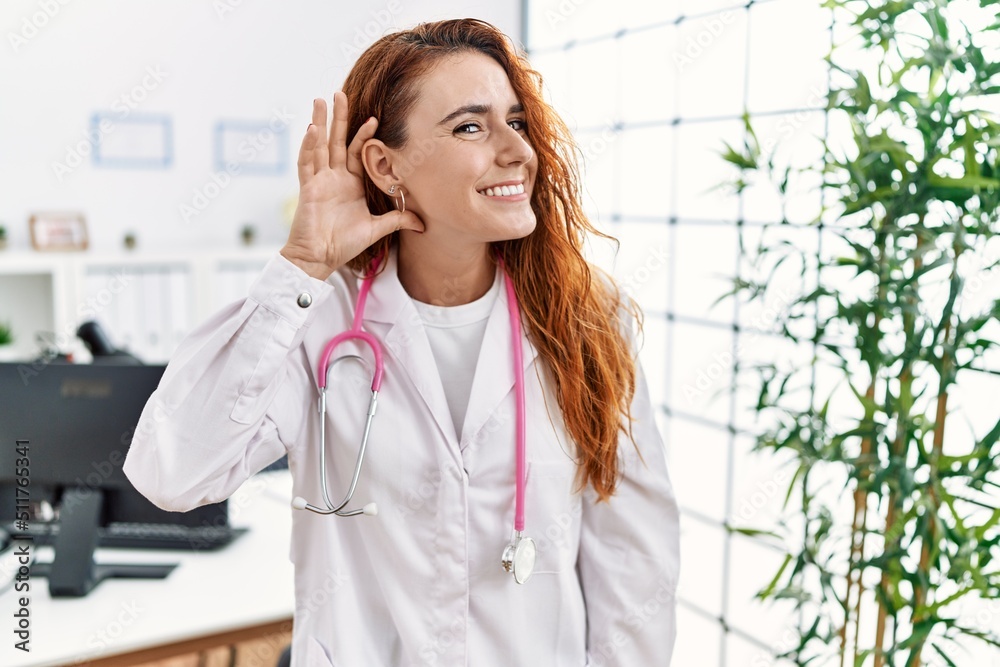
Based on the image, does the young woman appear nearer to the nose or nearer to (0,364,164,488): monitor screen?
the nose

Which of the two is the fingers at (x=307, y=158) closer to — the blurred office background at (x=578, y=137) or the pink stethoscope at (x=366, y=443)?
the pink stethoscope at (x=366, y=443)

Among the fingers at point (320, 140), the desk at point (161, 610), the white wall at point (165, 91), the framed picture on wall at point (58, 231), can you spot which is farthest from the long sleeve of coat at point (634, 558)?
the framed picture on wall at point (58, 231)

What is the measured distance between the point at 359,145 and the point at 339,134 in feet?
0.12

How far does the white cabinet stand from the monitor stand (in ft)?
5.84

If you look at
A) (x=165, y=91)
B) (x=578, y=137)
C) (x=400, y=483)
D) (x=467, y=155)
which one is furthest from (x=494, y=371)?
(x=165, y=91)

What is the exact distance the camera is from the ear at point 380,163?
1.34 meters

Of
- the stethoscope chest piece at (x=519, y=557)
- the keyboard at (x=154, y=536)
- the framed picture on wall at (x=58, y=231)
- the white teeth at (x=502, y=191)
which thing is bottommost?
the keyboard at (x=154, y=536)

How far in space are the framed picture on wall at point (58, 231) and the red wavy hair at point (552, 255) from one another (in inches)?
119

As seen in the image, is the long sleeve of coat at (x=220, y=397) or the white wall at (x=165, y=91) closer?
the long sleeve of coat at (x=220, y=397)

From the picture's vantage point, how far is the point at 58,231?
3.86 metres

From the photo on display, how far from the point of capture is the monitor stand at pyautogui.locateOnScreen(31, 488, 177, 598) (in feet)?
6.04

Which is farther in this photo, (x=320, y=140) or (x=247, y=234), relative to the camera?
(x=247, y=234)

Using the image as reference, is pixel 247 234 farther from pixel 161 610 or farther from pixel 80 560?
pixel 161 610

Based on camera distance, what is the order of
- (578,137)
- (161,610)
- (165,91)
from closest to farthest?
(161,610)
(578,137)
(165,91)
